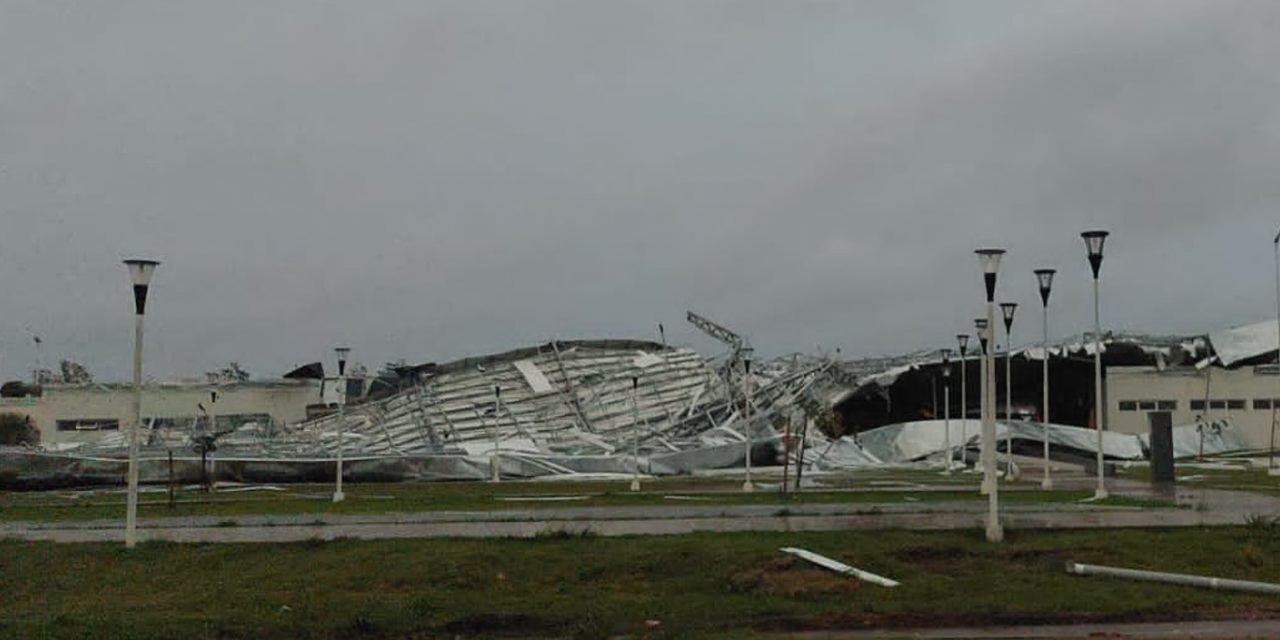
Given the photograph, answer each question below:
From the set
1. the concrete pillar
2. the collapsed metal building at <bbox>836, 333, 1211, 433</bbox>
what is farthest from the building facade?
the concrete pillar

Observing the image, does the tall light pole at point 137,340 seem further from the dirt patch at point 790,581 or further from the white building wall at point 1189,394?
the white building wall at point 1189,394

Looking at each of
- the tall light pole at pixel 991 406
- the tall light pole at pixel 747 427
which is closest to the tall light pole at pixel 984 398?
the tall light pole at pixel 991 406

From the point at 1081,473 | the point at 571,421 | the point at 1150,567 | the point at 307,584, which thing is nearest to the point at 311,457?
the point at 571,421

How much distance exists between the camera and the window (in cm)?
8250

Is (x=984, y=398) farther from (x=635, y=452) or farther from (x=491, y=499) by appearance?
(x=635, y=452)

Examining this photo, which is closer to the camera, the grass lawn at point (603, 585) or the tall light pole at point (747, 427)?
the grass lawn at point (603, 585)

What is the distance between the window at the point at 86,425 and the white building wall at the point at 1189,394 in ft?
197

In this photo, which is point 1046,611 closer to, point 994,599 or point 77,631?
point 994,599

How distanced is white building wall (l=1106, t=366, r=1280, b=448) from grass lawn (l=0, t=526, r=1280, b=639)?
6078cm

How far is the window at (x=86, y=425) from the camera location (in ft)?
271

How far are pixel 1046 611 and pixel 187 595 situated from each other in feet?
35.7

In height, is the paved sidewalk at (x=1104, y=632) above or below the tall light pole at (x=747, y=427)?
below

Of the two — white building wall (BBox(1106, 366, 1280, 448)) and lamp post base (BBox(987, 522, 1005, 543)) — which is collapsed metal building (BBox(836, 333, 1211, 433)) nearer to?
white building wall (BBox(1106, 366, 1280, 448))

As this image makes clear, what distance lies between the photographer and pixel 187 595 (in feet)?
58.6
